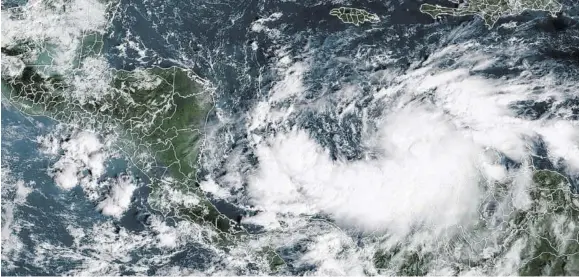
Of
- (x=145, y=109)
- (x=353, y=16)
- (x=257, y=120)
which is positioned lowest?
(x=257, y=120)

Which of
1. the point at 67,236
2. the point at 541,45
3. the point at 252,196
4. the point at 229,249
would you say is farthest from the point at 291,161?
the point at 541,45

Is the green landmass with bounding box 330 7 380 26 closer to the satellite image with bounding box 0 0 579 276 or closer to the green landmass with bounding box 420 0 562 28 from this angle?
the satellite image with bounding box 0 0 579 276

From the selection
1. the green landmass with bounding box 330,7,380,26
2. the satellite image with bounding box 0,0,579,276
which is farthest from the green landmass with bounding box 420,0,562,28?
the green landmass with bounding box 330,7,380,26

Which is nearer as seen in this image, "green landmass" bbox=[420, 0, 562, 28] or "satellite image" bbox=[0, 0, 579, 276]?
"satellite image" bbox=[0, 0, 579, 276]

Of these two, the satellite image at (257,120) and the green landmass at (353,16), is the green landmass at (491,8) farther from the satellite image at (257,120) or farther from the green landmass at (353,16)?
the green landmass at (353,16)

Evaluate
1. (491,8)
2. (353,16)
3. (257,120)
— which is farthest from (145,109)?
(491,8)

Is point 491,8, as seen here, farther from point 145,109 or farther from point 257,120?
point 145,109

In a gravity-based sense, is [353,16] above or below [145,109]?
above
